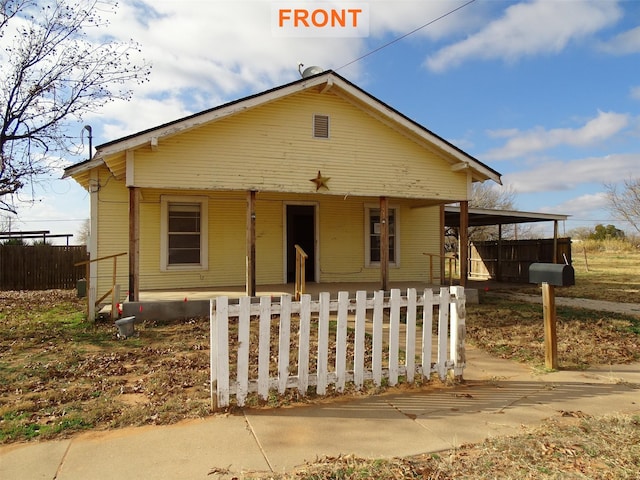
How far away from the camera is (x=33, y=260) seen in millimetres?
16281

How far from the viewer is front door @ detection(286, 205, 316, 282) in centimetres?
1253

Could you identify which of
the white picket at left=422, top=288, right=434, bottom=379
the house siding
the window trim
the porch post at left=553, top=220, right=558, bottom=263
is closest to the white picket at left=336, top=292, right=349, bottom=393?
the white picket at left=422, top=288, right=434, bottom=379

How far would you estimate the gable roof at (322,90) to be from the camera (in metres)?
8.28

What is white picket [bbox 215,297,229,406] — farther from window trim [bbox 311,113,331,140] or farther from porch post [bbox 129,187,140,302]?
window trim [bbox 311,113,331,140]

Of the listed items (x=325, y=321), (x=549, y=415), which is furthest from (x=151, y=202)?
(x=549, y=415)

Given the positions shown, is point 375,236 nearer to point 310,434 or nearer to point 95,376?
point 95,376

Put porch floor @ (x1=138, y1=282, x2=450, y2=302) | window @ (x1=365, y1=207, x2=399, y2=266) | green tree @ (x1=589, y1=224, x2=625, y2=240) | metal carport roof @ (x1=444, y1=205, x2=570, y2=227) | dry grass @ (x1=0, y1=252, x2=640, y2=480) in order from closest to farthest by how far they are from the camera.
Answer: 1. dry grass @ (x1=0, y1=252, x2=640, y2=480)
2. porch floor @ (x1=138, y1=282, x2=450, y2=302)
3. window @ (x1=365, y1=207, x2=399, y2=266)
4. metal carport roof @ (x1=444, y1=205, x2=570, y2=227)
5. green tree @ (x1=589, y1=224, x2=625, y2=240)

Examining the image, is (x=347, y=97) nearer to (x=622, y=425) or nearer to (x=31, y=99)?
(x=622, y=425)

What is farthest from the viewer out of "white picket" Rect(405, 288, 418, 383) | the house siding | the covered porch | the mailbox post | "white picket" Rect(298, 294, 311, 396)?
the house siding

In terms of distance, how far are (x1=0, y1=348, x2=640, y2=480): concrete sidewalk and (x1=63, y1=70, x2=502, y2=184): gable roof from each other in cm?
624

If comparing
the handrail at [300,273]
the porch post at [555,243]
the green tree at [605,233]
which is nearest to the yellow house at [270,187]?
the handrail at [300,273]

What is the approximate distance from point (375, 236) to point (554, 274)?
844 cm

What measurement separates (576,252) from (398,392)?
4749 cm

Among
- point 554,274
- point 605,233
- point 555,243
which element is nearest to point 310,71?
point 554,274
